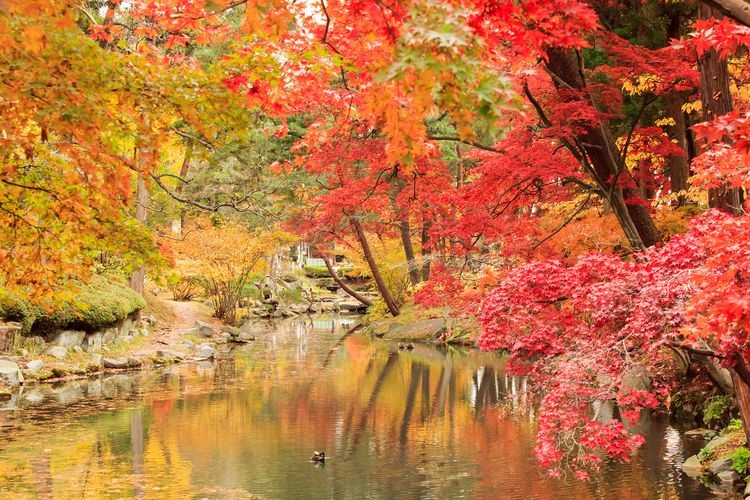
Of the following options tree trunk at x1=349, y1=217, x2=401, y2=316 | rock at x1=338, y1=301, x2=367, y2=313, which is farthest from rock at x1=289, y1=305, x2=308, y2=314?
tree trunk at x1=349, y1=217, x2=401, y2=316

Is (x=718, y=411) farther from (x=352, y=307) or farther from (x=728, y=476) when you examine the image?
(x=352, y=307)

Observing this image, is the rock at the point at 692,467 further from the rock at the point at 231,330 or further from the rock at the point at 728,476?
the rock at the point at 231,330

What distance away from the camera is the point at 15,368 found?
14.7 meters

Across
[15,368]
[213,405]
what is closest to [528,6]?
[213,405]

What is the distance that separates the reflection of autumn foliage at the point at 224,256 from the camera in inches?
982

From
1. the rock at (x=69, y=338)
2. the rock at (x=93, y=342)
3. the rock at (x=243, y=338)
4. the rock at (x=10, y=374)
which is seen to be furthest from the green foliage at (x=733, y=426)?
the rock at (x=243, y=338)

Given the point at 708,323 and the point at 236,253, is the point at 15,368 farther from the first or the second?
the point at 708,323

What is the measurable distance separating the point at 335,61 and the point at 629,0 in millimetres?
6793

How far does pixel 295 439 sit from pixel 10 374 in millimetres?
6288

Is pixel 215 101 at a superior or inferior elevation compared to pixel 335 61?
inferior

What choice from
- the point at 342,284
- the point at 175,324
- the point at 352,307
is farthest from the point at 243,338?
the point at 352,307

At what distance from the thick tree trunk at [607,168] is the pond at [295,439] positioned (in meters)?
2.93

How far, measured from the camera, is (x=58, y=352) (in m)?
16.6

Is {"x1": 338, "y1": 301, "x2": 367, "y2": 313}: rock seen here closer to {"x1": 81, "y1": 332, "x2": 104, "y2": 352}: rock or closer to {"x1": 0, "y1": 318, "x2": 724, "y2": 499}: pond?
{"x1": 0, "y1": 318, "x2": 724, "y2": 499}: pond
